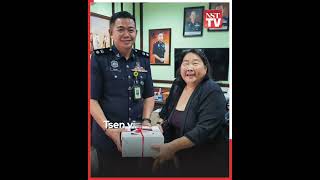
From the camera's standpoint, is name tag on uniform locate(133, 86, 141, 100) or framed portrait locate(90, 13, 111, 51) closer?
framed portrait locate(90, 13, 111, 51)

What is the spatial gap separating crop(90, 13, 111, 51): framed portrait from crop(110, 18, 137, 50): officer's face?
4 centimetres

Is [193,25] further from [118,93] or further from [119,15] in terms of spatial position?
[118,93]

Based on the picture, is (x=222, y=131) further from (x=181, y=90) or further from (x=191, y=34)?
(x=191, y=34)

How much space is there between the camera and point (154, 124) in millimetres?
2434

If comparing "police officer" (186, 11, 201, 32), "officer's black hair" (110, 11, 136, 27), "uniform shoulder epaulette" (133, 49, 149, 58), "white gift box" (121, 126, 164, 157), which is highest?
"officer's black hair" (110, 11, 136, 27)

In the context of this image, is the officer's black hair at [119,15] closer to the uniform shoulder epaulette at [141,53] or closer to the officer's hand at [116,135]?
the uniform shoulder epaulette at [141,53]

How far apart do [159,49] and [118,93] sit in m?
0.40

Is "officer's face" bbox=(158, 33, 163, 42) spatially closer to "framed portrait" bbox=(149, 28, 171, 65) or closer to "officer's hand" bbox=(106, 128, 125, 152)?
"framed portrait" bbox=(149, 28, 171, 65)

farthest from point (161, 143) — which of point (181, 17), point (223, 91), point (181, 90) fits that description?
point (181, 17)

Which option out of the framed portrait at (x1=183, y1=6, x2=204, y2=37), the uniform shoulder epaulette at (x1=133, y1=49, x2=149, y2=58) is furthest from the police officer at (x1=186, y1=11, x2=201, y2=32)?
the uniform shoulder epaulette at (x1=133, y1=49, x2=149, y2=58)

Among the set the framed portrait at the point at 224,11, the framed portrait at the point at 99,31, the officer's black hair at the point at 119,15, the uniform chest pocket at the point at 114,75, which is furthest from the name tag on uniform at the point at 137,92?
the framed portrait at the point at 224,11

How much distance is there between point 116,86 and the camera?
240 cm

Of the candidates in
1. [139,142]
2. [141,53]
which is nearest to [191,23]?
[141,53]

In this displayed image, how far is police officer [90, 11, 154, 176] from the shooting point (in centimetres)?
237
